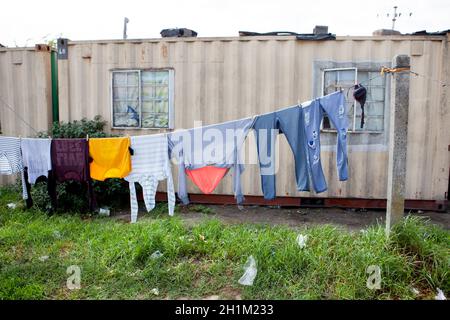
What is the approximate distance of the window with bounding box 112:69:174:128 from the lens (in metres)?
7.37

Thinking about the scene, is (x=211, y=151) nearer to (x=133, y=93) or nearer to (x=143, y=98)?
(x=143, y=98)

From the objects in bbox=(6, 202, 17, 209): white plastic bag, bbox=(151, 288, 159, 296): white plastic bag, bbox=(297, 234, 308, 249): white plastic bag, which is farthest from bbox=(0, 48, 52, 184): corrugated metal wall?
bbox=(297, 234, 308, 249): white plastic bag

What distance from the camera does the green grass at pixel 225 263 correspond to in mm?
4008

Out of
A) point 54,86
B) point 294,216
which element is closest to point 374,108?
point 294,216

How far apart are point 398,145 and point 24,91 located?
739 cm

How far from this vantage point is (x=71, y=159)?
556 cm

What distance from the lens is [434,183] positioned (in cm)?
685

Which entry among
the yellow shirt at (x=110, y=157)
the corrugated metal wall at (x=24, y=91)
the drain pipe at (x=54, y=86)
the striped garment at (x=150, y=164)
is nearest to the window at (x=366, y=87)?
the striped garment at (x=150, y=164)

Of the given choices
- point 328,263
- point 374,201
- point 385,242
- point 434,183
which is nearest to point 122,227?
point 328,263

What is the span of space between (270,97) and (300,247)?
339 centimetres

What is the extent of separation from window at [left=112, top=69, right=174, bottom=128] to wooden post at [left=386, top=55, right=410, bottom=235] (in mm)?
4272

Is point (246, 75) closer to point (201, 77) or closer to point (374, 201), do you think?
point (201, 77)

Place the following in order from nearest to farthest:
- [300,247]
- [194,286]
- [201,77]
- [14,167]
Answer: [194,286]
[300,247]
[14,167]
[201,77]

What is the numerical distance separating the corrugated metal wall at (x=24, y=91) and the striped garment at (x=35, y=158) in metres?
2.32
